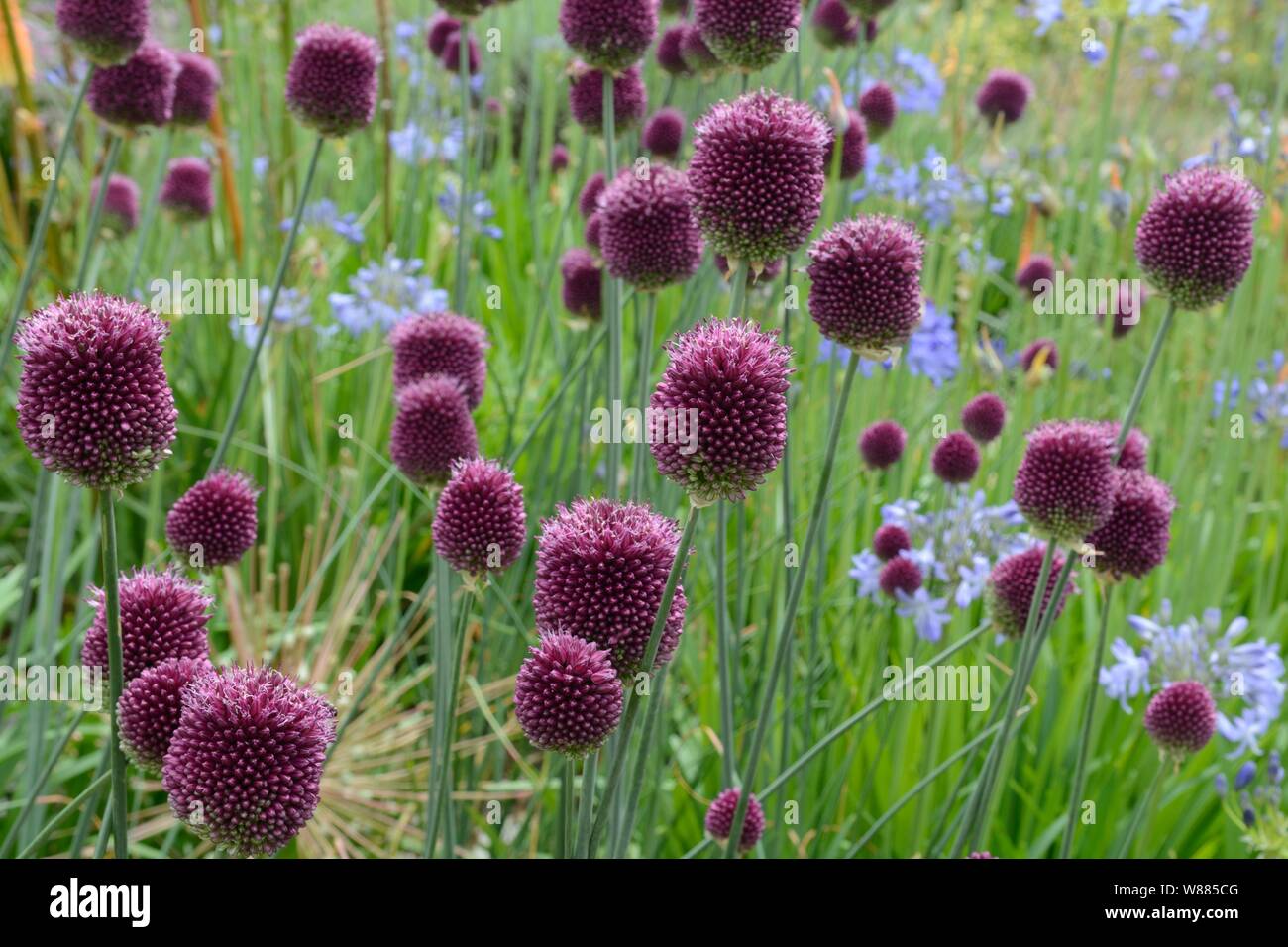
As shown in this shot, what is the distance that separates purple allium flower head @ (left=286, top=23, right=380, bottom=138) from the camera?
2.00 m

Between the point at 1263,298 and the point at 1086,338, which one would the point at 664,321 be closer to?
the point at 1086,338

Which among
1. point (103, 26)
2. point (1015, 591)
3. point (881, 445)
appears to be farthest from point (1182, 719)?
point (103, 26)

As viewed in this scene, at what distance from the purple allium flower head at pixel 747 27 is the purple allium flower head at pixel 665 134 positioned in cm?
64

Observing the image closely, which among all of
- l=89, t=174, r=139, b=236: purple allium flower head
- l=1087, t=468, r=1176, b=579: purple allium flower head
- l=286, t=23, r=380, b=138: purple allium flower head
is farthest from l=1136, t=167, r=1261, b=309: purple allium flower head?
l=89, t=174, r=139, b=236: purple allium flower head

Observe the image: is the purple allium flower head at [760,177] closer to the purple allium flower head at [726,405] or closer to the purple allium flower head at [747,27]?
the purple allium flower head at [726,405]

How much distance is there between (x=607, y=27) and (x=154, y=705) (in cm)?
134

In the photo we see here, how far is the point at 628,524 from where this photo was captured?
1217mm

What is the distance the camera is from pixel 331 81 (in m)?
2.00

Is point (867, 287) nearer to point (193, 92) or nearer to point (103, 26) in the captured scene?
point (103, 26)

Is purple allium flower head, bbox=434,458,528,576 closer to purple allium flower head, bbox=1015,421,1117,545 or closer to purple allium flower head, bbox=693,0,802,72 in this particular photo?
purple allium flower head, bbox=1015,421,1117,545

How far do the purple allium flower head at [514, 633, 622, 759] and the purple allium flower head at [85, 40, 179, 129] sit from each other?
5.01 feet

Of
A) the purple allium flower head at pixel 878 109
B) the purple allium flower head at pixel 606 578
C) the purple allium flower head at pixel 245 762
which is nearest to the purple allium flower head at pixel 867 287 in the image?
the purple allium flower head at pixel 606 578
